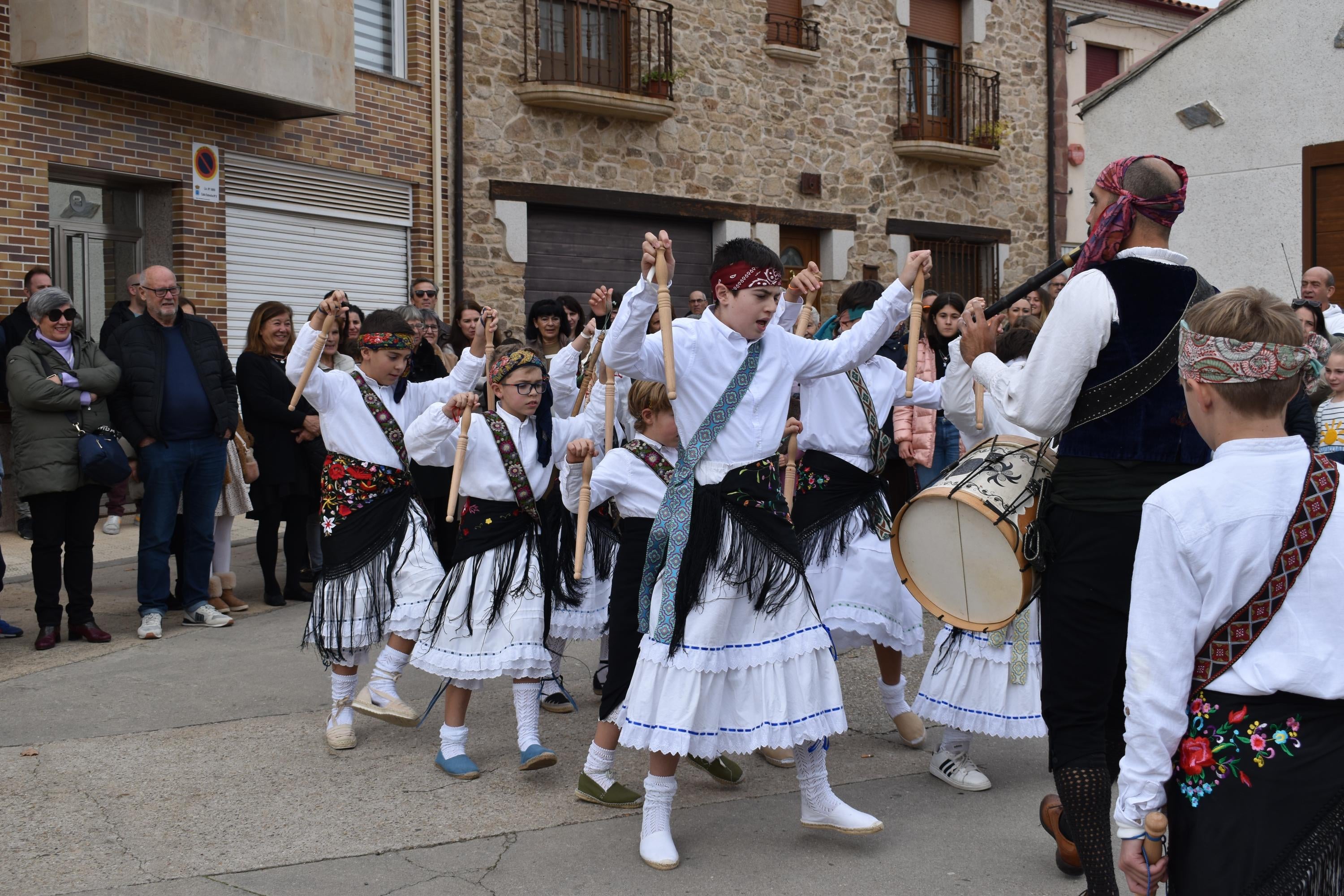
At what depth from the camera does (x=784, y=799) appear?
477 cm

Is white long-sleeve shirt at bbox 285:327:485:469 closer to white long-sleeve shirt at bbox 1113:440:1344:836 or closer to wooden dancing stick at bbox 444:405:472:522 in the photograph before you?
wooden dancing stick at bbox 444:405:472:522

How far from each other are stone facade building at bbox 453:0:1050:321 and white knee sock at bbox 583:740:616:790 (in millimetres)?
10384

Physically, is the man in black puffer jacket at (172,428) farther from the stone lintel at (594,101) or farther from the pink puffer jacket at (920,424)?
the stone lintel at (594,101)

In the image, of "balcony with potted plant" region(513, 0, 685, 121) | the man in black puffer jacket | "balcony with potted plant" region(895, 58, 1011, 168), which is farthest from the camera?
"balcony with potted plant" region(895, 58, 1011, 168)

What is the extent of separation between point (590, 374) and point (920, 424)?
1.80m

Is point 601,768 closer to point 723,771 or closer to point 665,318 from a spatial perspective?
point 723,771

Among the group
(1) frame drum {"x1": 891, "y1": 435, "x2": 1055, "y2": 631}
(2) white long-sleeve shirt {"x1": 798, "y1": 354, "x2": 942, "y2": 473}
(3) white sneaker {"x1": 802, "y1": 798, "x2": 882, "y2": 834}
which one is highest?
(2) white long-sleeve shirt {"x1": 798, "y1": 354, "x2": 942, "y2": 473}

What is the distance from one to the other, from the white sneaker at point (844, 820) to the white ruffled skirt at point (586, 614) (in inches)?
63.9

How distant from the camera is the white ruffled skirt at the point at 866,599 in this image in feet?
16.9

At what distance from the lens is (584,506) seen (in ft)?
15.5

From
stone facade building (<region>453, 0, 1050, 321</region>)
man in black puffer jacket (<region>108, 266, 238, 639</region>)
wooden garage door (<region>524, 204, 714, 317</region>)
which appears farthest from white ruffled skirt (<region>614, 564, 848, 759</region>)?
wooden garage door (<region>524, 204, 714, 317</region>)

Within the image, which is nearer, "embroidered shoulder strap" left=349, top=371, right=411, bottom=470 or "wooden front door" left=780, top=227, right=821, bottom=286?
"embroidered shoulder strap" left=349, top=371, right=411, bottom=470

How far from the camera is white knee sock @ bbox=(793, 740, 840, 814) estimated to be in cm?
421

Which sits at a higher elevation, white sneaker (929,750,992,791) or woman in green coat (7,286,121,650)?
woman in green coat (7,286,121,650)
